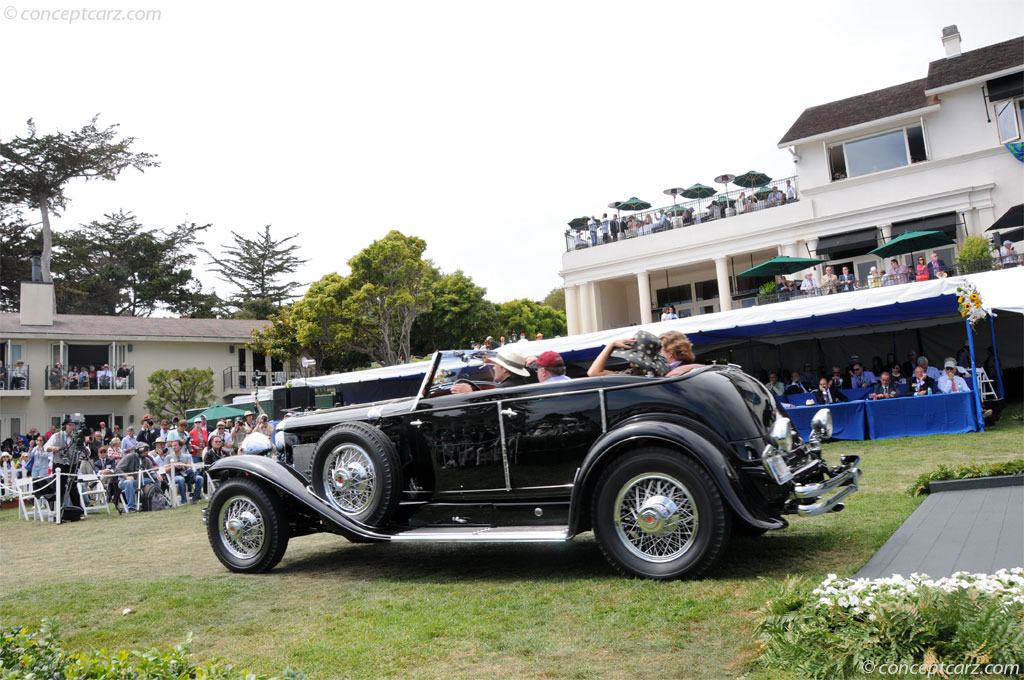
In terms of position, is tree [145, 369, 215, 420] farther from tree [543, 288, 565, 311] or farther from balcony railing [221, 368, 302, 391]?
tree [543, 288, 565, 311]

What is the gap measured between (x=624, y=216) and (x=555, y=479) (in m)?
32.2

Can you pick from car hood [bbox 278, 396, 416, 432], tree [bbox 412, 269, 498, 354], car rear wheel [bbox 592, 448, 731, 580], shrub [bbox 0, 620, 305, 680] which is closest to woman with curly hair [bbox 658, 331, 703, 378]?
car rear wheel [bbox 592, 448, 731, 580]

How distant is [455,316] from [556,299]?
108ft

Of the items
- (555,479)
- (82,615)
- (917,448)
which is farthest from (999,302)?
(82,615)

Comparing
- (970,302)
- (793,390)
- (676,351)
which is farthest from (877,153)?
(676,351)

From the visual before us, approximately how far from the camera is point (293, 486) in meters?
5.97

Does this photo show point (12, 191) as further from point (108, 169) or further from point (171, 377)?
point (171, 377)

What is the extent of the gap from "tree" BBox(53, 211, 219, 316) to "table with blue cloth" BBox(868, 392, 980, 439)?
49311mm

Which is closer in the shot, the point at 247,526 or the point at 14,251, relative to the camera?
the point at 247,526

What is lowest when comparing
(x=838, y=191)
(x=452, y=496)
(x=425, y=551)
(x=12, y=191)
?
(x=425, y=551)

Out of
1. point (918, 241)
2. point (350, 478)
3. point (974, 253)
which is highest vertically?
point (918, 241)

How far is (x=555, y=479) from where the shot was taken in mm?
5195

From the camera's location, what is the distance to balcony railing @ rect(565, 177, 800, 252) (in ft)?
104

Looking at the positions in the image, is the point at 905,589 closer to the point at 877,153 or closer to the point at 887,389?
the point at 887,389
